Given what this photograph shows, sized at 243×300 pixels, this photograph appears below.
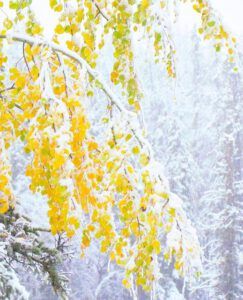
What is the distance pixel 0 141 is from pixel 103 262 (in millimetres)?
27529

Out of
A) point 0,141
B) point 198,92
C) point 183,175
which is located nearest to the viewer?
point 0,141

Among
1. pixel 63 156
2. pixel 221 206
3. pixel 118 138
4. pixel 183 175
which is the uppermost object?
pixel 183 175

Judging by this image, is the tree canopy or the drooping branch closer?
the tree canopy

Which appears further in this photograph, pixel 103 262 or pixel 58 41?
pixel 103 262

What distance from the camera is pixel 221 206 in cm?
2631

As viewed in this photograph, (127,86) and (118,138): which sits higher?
(127,86)

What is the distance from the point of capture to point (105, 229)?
268 cm

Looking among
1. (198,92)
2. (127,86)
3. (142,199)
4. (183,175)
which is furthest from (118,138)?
(198,92)

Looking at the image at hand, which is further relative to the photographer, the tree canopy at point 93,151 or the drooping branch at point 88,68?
the drooping branch at point 88,68

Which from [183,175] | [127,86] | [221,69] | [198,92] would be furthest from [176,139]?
[127,86]

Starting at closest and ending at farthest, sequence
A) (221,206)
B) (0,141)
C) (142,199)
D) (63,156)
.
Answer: (63,156) < (142,199) < (0,141) < (221,206)

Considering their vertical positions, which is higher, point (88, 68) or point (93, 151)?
point (88, 68)

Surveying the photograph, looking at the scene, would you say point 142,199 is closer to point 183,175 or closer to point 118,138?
point 118,138

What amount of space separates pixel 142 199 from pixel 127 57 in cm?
94
